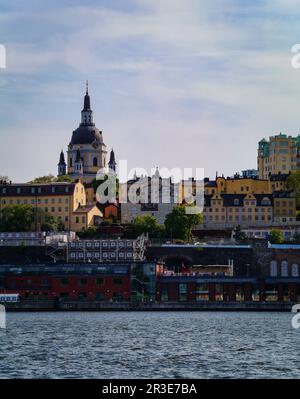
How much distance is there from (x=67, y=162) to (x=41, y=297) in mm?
63684

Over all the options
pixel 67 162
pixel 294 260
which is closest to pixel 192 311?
pixel 294 260

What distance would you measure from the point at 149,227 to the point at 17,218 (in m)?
12.4

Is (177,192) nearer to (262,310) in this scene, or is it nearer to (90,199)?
(90,199)

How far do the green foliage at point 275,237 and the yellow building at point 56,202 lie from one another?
18021 mm

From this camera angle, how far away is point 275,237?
118562 mm

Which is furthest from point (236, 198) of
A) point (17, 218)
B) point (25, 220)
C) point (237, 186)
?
point (17, 218)

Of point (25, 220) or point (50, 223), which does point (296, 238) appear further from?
point (25, 220)

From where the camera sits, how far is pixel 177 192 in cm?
13512

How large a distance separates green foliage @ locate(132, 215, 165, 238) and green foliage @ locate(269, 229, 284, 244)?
1001cm

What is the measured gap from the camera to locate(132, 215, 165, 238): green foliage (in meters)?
120

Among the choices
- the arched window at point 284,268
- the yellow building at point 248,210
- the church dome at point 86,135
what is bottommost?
the arched window at point 284,268

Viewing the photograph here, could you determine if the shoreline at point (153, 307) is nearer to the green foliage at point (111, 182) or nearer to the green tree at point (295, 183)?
the green tree at point (295, 183)

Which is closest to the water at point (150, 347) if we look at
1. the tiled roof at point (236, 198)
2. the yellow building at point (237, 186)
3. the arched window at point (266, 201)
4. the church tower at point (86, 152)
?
the arched window at point (266, 201)

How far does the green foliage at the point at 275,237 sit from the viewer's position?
386ft
